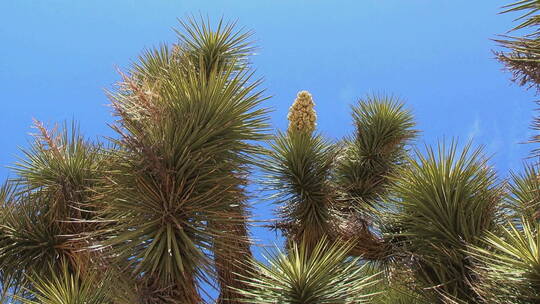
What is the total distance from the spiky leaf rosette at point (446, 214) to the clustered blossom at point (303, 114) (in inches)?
54.3

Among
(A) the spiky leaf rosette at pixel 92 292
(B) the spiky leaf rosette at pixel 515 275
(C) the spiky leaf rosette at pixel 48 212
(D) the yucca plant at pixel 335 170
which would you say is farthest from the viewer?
(D) the yucca plant at pixel 335 170

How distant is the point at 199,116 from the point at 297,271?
1.13 m

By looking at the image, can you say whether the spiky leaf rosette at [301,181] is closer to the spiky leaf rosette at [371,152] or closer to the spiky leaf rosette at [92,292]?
the spiky leaf rosette at [371,152]

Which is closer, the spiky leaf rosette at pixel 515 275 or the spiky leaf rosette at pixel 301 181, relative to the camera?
the spiky leaf rosette at pixel 515 275

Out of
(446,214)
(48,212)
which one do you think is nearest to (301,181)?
(446,214)

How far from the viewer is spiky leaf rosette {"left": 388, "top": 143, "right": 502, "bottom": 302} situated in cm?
371

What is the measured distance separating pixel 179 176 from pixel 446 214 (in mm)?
1797

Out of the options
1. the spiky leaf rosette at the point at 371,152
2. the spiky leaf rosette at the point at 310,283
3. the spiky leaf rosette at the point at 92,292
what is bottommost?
the spiky leaf rosette at the point at 92,292

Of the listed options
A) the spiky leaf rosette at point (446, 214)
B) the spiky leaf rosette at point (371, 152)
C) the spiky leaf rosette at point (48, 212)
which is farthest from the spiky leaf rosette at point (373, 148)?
the spiky leaf rosette at point (48, 212)

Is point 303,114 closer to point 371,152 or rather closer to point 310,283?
point 371,152

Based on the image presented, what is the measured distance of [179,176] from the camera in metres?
3.44

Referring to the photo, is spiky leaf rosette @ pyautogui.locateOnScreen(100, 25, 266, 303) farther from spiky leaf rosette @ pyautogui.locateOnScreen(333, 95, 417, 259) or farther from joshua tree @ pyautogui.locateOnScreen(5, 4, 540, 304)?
spiky leaf rosette @ pyautogui.locateOnScreen(333, 95, 417, 259)

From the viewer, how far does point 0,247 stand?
422 centimetres

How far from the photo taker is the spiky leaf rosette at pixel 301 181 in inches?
195
